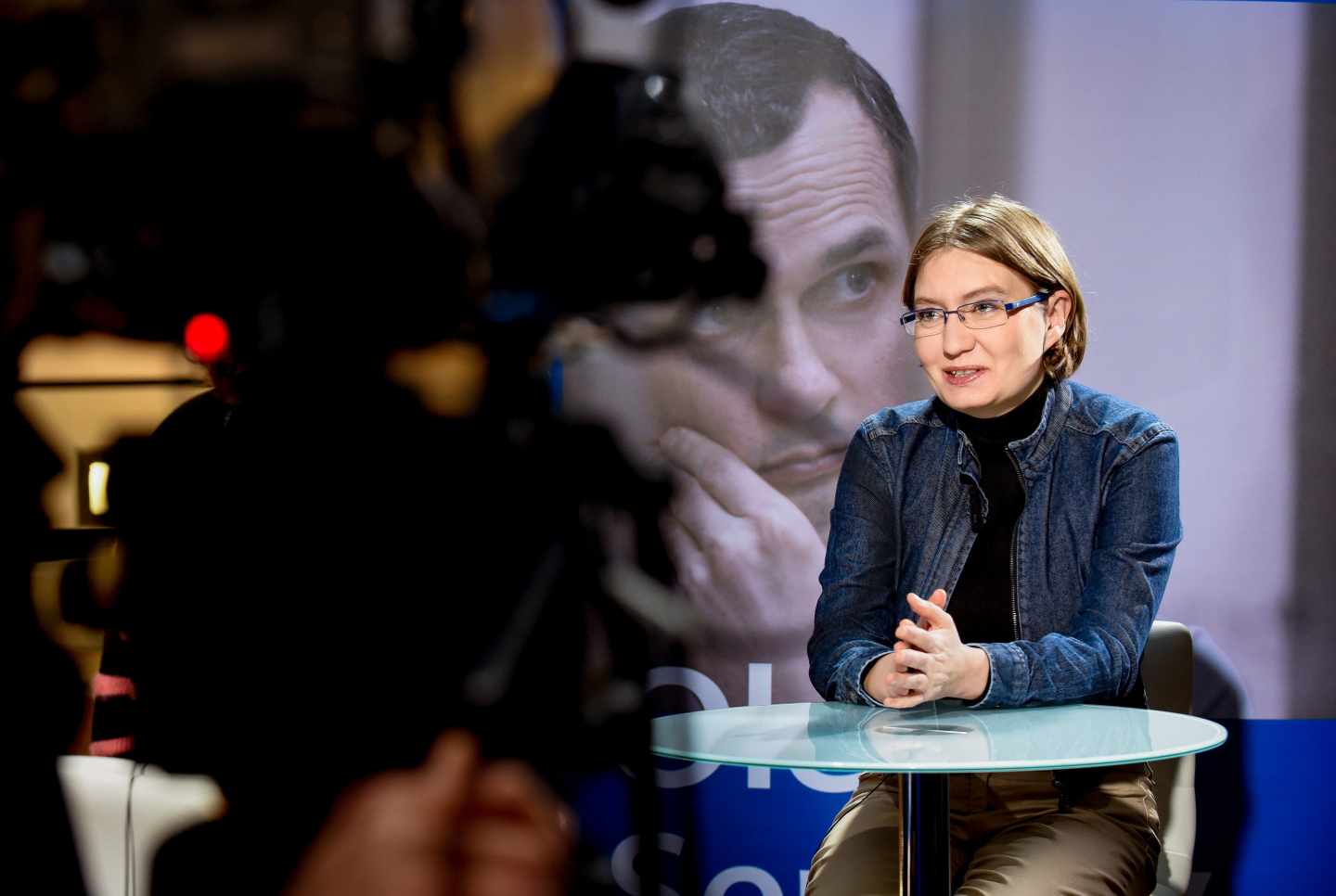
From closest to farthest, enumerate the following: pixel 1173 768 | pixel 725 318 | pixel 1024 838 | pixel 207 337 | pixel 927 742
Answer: pixel 207 337 → pixel 927 742 → pixel 1024 838 → pixel 1173 768 → pixel 725 318

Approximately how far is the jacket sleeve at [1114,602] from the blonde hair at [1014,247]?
5.8 inches

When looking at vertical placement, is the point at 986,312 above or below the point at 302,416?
above

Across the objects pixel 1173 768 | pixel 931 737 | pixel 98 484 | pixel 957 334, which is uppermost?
pixel 957 334

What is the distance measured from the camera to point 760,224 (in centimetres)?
206

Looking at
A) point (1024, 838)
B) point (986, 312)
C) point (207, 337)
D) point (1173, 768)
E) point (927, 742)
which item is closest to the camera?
point (207, 337)

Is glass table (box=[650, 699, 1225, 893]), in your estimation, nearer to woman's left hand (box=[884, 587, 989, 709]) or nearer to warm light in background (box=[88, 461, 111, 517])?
woman's left hand (box=[884, 587, 989, 709])

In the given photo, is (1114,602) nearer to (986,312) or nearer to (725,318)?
(986,312)

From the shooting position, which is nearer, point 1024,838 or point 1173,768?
point 1024,838

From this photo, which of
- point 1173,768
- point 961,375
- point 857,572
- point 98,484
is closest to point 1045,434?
point 961,375

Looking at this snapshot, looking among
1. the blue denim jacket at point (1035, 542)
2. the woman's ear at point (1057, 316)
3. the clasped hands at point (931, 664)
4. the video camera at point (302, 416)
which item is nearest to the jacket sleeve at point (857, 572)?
the blue denim jacket at point (1035, 542)

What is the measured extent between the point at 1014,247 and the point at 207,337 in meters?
0.86

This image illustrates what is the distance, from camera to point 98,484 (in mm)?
729

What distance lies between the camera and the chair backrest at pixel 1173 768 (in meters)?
1.52

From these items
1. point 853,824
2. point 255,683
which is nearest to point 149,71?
point 255,683
